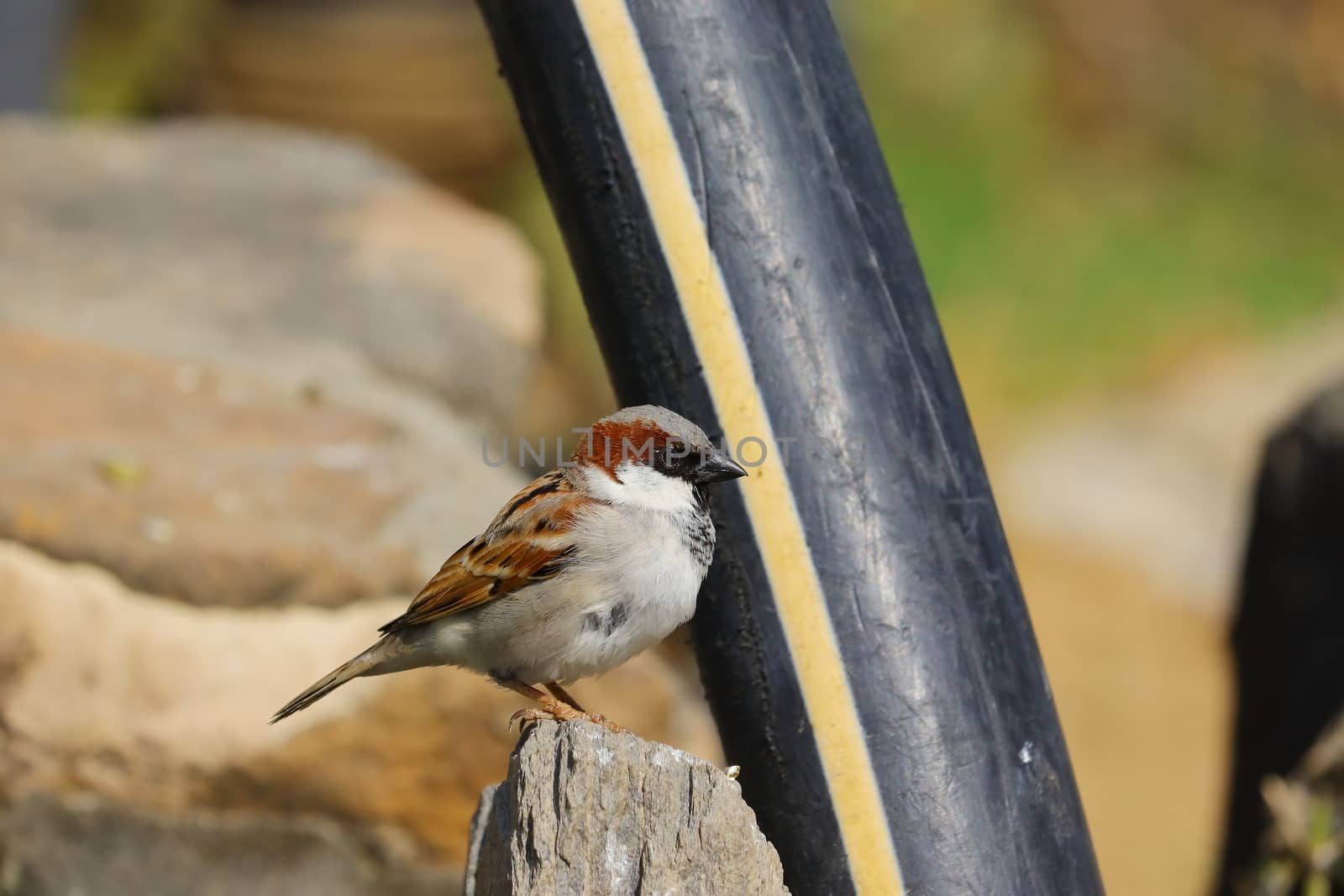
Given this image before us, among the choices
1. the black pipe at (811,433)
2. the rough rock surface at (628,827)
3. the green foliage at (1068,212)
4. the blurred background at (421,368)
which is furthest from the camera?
the green foliage at (1068,212)

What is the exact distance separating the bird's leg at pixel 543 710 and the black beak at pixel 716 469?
477mm

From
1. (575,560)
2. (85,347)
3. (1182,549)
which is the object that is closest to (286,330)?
(85,347)

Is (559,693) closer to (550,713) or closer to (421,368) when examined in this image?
(550,713)

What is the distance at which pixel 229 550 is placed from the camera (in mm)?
3521

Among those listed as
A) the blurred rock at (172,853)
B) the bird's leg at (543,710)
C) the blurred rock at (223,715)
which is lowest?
the blurred rock at (172,853)

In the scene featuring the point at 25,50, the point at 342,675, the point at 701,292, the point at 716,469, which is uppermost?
the point at 701,292

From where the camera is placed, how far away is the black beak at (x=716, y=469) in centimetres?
224

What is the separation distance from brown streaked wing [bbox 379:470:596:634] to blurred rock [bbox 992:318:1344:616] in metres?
7.47

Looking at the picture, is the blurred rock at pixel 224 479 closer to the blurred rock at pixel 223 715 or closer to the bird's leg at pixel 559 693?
the blurred rock at pixel 223 715

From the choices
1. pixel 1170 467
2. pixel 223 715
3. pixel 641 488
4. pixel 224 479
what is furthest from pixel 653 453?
pixel 1170 467

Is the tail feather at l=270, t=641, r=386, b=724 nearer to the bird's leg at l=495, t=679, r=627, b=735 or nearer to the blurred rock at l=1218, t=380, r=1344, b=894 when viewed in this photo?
the bird's leg at l=495, t=679, r=627, b=735

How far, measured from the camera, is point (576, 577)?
2.67m

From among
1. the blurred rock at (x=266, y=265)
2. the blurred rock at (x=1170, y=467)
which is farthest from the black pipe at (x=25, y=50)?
the blurred rock at (x=1170, y=467)

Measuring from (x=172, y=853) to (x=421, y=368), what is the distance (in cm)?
183
